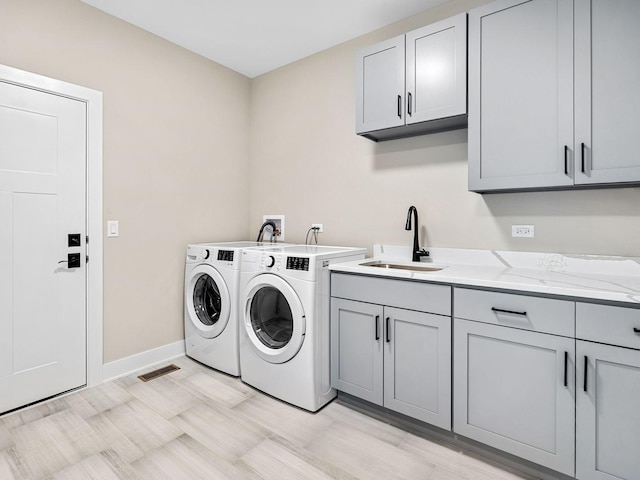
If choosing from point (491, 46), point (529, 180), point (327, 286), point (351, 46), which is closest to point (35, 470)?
point (327, 286)

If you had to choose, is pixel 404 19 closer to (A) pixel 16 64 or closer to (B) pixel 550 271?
(B) pixel 550 271

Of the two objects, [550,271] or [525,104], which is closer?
[525,104]

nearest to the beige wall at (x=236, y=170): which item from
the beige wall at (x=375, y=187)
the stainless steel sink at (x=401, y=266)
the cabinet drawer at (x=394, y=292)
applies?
the beige wall at (x=375, y=187)

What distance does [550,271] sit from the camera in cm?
198

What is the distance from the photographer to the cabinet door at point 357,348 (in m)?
2.02

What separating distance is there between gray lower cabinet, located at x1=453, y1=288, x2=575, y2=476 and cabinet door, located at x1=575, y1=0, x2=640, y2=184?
730 millimetres

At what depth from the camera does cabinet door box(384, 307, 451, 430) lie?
177 cm

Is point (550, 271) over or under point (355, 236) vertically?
under

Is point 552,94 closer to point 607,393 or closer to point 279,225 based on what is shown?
point 607,393

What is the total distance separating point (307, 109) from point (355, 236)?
49.7 inches

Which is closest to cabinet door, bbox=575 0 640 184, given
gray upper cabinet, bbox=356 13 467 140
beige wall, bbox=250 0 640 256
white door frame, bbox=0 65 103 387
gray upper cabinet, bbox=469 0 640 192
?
gray upper cabinet, bbox=469 0 640 192

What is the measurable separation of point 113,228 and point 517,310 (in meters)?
2.64

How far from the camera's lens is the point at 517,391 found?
157 cm

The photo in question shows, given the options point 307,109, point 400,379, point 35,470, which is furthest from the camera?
point 307,109
